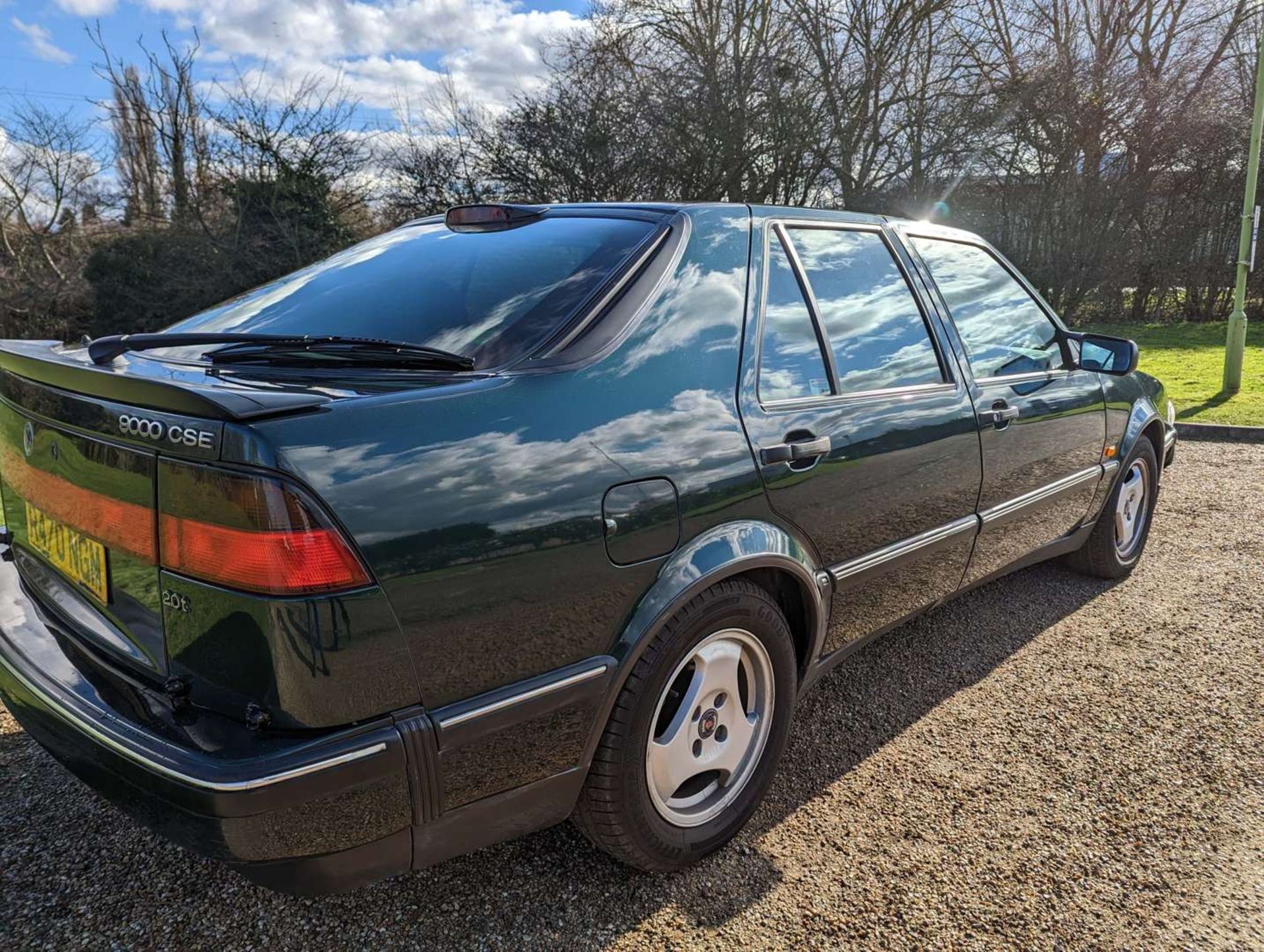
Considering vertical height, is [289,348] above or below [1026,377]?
above

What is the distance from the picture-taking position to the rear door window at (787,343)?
2.28 metres

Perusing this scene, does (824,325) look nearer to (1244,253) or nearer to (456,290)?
(456,290)

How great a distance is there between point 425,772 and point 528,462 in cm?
60

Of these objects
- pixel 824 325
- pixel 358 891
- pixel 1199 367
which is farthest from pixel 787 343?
pixel 1199 367

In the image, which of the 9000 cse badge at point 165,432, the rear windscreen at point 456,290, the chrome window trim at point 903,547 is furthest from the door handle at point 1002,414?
the 9000 cse badge at point 165,432

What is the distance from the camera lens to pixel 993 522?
3090 mm

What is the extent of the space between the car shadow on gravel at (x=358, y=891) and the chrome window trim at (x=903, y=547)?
0.62m

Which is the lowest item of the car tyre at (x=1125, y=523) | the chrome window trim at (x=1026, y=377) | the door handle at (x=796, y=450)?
the car tyre at (x=1125, y=523)

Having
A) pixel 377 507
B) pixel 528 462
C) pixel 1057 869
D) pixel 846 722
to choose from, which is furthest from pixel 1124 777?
pixel 377 507

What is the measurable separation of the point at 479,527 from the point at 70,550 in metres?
1.00

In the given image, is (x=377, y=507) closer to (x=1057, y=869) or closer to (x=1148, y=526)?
(x=1057, y=869)

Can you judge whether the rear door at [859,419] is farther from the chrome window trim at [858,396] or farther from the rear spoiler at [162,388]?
the rear spoiler at [162,388]

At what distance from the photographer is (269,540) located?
4.74 feet

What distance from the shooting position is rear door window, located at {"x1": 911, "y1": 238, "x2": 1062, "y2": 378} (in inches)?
122
